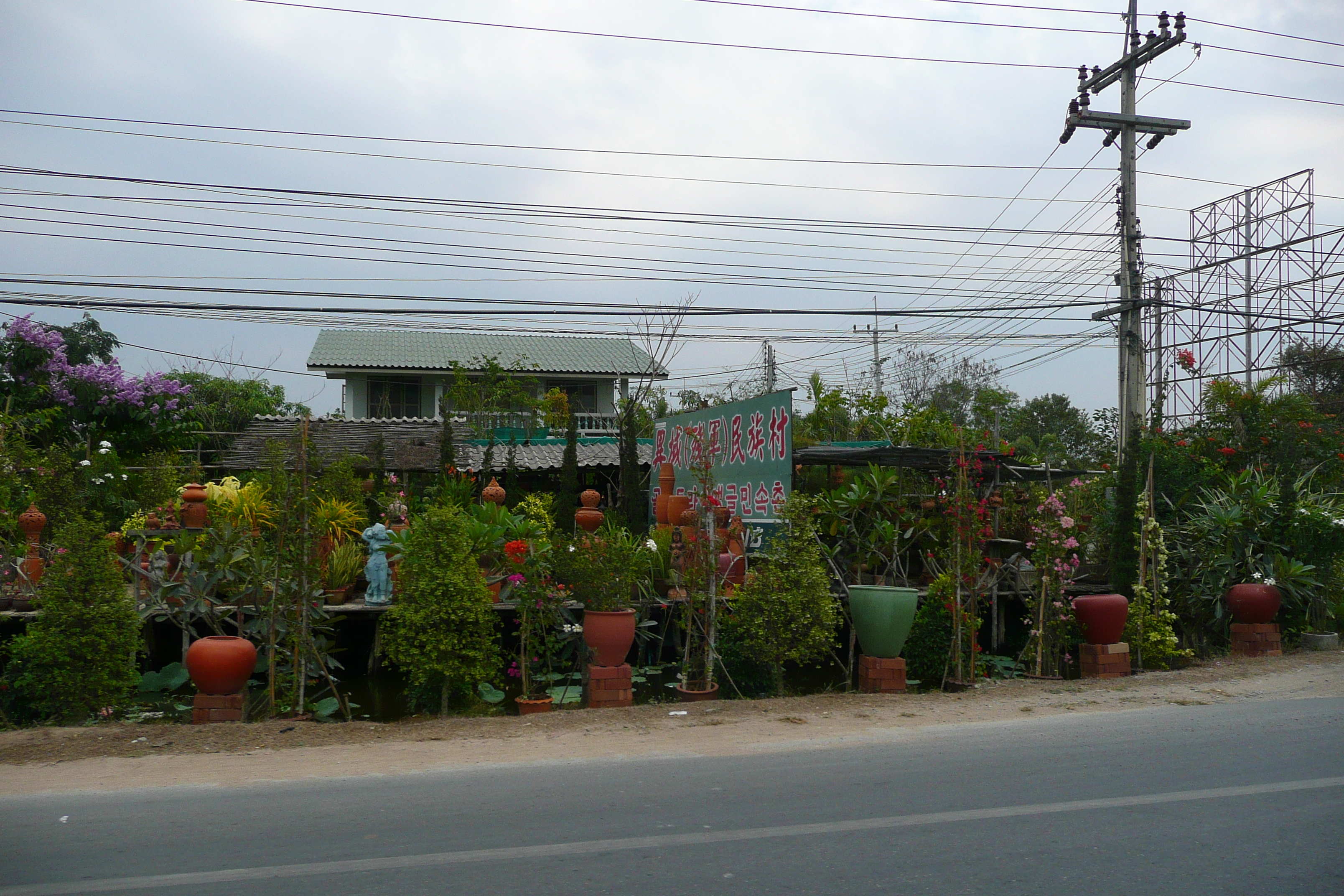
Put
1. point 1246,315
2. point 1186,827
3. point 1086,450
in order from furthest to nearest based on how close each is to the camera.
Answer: point 1086,450 < point 1246,315 < point 1186,827

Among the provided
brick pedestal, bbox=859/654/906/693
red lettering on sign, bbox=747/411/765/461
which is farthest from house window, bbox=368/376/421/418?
brick pedestal, bbox=859/654/906/693

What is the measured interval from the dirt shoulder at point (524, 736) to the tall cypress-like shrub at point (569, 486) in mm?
9020

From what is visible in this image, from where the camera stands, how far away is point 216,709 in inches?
305

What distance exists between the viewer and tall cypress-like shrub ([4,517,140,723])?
7.38 m

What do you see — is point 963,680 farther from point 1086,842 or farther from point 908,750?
point 1086,842

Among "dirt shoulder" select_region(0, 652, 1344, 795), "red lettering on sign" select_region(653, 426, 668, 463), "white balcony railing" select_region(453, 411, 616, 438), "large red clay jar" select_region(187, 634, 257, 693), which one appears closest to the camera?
"dirt shoulder" select_region(0, 652, 1344, 795)

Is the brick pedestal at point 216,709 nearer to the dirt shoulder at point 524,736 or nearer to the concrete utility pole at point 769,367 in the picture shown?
the dirt shoulder at point 524,736

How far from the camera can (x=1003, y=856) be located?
4.30m

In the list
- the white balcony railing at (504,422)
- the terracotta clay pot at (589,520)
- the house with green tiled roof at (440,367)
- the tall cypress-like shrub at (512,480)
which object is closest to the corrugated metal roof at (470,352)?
the house with green tiled roof at (440,367)

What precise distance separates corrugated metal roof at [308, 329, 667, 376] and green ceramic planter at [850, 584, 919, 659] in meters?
17.7

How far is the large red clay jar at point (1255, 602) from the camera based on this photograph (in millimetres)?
10992

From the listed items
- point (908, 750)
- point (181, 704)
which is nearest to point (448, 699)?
point (181, 704)

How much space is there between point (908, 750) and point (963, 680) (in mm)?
3129

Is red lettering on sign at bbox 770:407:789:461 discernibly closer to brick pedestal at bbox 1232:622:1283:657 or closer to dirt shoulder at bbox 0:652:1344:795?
dirt shoulder at bbox 0:652:1344:795
